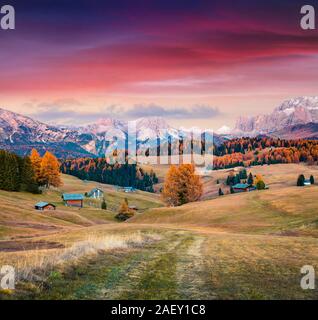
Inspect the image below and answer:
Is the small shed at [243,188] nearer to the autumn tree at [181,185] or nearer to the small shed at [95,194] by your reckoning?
the small shed at [95,194]

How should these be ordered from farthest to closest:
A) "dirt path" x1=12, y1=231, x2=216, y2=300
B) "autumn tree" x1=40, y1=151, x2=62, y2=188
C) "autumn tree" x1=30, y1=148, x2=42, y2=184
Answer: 1. "autumn tree" x1=40, y1=151, x2=62, y2=188
2. "autumn tree" x1=30, y1=148, x2=42, y2=184
3. "dirt path" x1=12, y1=231, x2=216, y2=300

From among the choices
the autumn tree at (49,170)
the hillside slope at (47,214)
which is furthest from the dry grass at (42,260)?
the autumn tree at (49,170)

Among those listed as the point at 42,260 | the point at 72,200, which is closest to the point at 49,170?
the point at 72,200

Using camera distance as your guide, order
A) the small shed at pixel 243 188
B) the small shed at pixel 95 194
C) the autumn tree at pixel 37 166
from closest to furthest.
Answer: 1. the autumn tree at pixel 37 166
2. the small shed at pixel 95 194
3. the small shed at pixel 243 188

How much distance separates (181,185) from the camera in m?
105

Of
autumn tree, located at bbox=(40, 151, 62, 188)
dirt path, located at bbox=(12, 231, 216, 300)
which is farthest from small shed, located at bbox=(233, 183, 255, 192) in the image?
dirt path, located at bbox=(12, 231, 216, 300)

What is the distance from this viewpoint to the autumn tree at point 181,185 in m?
102

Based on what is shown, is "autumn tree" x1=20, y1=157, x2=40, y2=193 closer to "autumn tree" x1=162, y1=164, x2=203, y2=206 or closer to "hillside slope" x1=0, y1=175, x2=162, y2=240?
"hillside slope" x1=0, y1=175, x2=162, y2=240

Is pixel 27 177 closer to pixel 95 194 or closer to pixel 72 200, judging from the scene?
pixel 72 200

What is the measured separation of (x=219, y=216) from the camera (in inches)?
2901

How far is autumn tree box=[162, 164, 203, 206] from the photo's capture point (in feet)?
336

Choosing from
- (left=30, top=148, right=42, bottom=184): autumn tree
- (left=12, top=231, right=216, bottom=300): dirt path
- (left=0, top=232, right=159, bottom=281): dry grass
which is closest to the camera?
(left=12, top=231, right=216, bottom=300): dirt path

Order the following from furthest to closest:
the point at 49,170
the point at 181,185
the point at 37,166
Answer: the point at 49,170 → the point at 37,166 → the point at 181,185
